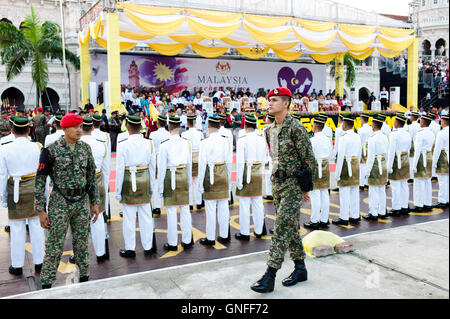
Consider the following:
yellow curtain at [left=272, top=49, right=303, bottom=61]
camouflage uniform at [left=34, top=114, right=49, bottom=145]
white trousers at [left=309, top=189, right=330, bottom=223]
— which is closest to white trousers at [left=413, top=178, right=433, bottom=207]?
white trousers at [left=309, top=189, right=330, bottom=223]

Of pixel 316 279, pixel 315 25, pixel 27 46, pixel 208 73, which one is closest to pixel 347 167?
pixel 316 279

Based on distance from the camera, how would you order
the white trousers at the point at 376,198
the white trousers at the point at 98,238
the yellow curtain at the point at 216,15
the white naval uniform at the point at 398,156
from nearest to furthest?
the white trousers at the point at 98,238
the white trousers at the point at 376,198
the white naval uniform at the point at 398,156
the yellow curtain at the point at 216,15

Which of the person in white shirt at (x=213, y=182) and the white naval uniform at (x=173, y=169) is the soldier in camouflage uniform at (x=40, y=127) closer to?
the white naval uniform at (x=173, y=169)

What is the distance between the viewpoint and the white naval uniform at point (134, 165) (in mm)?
5406

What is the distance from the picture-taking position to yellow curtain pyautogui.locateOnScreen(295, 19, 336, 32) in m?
16.5

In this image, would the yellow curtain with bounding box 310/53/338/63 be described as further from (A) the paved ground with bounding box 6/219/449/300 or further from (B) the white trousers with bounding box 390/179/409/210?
(A) the paved ground with bounding box 6/219/449/300

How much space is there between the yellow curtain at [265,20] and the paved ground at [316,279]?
12.2 meters

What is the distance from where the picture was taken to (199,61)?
26.3 m

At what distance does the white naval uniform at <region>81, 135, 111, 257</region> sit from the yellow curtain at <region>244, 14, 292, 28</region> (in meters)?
11.2

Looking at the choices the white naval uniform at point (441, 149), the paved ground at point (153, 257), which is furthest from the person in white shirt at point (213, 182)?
the white naval uniform at point (441, 149)

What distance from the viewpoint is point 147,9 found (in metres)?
13.5

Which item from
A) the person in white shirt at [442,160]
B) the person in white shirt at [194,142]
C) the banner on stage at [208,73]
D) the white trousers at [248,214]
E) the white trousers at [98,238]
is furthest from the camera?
the banner on stage at [208,73]

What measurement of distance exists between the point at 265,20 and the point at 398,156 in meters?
10.0
